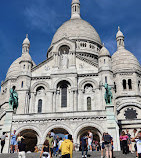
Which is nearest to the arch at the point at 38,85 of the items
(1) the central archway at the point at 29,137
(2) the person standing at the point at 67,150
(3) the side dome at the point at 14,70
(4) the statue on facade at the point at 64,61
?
(4) the statue on facade at the point at 64,61

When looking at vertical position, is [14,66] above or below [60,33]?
below

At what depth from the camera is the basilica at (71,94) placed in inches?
1142

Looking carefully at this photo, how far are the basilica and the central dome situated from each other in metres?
4.75

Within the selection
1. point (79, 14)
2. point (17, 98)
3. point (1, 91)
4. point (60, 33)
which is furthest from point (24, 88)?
point (79, 14)

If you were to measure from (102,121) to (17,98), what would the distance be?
10963 mm

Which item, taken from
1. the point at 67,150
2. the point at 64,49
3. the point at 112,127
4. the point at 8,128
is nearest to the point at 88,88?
the point at 64,49

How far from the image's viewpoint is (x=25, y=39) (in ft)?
159

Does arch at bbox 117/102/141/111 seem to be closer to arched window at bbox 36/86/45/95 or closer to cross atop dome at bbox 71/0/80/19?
arched window at bbox 36/86/45/95

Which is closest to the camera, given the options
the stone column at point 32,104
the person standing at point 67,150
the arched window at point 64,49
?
the person standing at point 67,150

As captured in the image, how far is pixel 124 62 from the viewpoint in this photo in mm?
44844

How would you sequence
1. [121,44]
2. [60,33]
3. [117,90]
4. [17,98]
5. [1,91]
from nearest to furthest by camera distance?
[17,98] → [117,90] → [1,91] → [121,44] → [60,33]

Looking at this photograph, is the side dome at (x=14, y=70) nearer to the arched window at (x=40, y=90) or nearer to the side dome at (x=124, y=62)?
the arched window at (x=40, y=90)

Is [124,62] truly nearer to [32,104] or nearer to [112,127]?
[32,104]

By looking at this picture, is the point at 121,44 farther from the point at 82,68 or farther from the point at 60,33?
the point at 82,68
